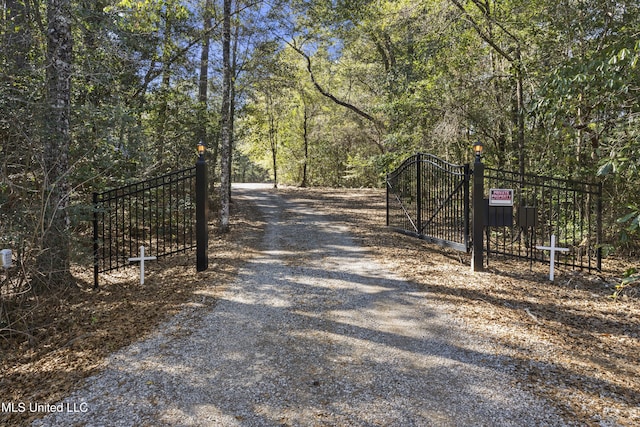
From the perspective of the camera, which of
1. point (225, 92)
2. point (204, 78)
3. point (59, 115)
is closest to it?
point (59, 115)

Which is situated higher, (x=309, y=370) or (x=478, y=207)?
(x=478, y=207)

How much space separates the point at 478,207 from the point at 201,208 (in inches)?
180

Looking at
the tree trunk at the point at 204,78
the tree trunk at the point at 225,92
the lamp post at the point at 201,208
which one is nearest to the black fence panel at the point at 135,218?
the lamp post at the point at 201,208

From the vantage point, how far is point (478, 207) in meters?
6.20

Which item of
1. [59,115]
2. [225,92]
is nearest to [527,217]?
[225,92]

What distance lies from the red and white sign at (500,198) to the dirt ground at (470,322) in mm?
1195

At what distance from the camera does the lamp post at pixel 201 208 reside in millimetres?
Answer: 6215

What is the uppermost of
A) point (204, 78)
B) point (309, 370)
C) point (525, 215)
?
point (204, 78)

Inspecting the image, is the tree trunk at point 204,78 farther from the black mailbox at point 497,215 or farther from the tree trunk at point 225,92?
the black mailbox at point 497,215

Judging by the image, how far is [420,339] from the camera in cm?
392

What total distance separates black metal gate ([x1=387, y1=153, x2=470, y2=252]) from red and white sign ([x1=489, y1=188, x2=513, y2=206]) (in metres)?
0.41

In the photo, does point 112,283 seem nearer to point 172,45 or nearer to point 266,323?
point 266,323

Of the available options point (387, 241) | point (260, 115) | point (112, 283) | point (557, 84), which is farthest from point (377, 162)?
point (112, 283)

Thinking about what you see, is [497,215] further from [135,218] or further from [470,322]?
[135,218]
